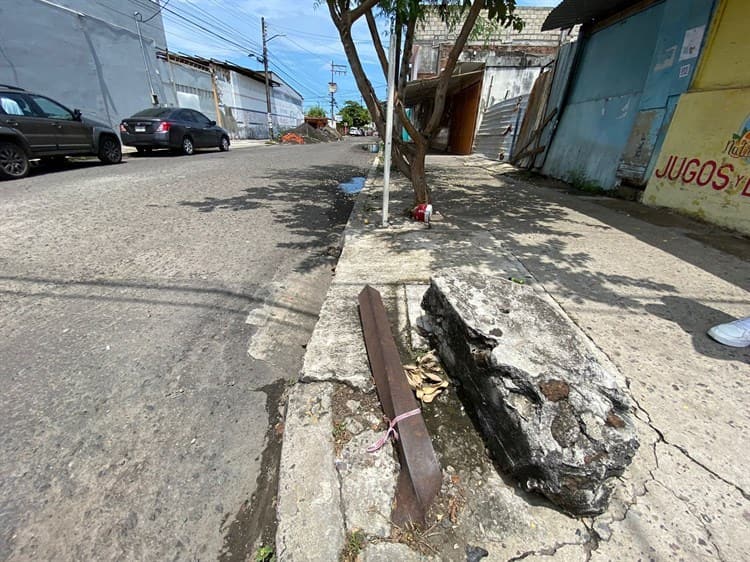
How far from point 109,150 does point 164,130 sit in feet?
6.98

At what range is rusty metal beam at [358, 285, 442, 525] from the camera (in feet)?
4.28

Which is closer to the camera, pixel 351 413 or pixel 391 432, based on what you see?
pixel 391 432

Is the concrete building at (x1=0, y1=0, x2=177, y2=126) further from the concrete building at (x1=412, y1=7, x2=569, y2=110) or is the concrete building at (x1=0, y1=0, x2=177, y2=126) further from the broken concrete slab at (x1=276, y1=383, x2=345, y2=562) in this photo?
the broken concrete slab at (x1=276, y1=383, x2=345, y2=562)

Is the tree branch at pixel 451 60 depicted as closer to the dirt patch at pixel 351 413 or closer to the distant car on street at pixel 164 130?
the dirt patch at pixel 351 413

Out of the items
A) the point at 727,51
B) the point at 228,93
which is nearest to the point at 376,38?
the point at 727,51

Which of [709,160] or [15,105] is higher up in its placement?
[15,105]

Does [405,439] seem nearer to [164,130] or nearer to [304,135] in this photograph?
[164,130]

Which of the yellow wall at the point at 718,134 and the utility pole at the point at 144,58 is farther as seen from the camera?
the utility pole at the point at 144,58

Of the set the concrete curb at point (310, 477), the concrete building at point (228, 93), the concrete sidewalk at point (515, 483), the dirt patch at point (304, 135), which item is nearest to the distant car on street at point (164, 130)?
the concrete building at point (228, 93)

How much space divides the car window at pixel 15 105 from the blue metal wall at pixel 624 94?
1146 cm

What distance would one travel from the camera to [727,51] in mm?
4555

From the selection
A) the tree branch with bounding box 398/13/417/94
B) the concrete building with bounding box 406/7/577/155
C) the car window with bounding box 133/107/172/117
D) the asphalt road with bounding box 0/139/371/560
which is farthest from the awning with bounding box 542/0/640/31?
the car window with bounding box 133/107/172/117

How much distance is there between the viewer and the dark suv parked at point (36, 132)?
20.1 ft

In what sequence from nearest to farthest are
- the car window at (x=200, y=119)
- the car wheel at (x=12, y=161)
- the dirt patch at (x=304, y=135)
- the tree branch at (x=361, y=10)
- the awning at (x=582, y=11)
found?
the tree branch at (x=361, y=10)
the car wheel at (x=12, y=161)
the awning at (x=582, y=11)
the car window at (x=200, y=119)
the dirt patch at (x=304, y=135)
